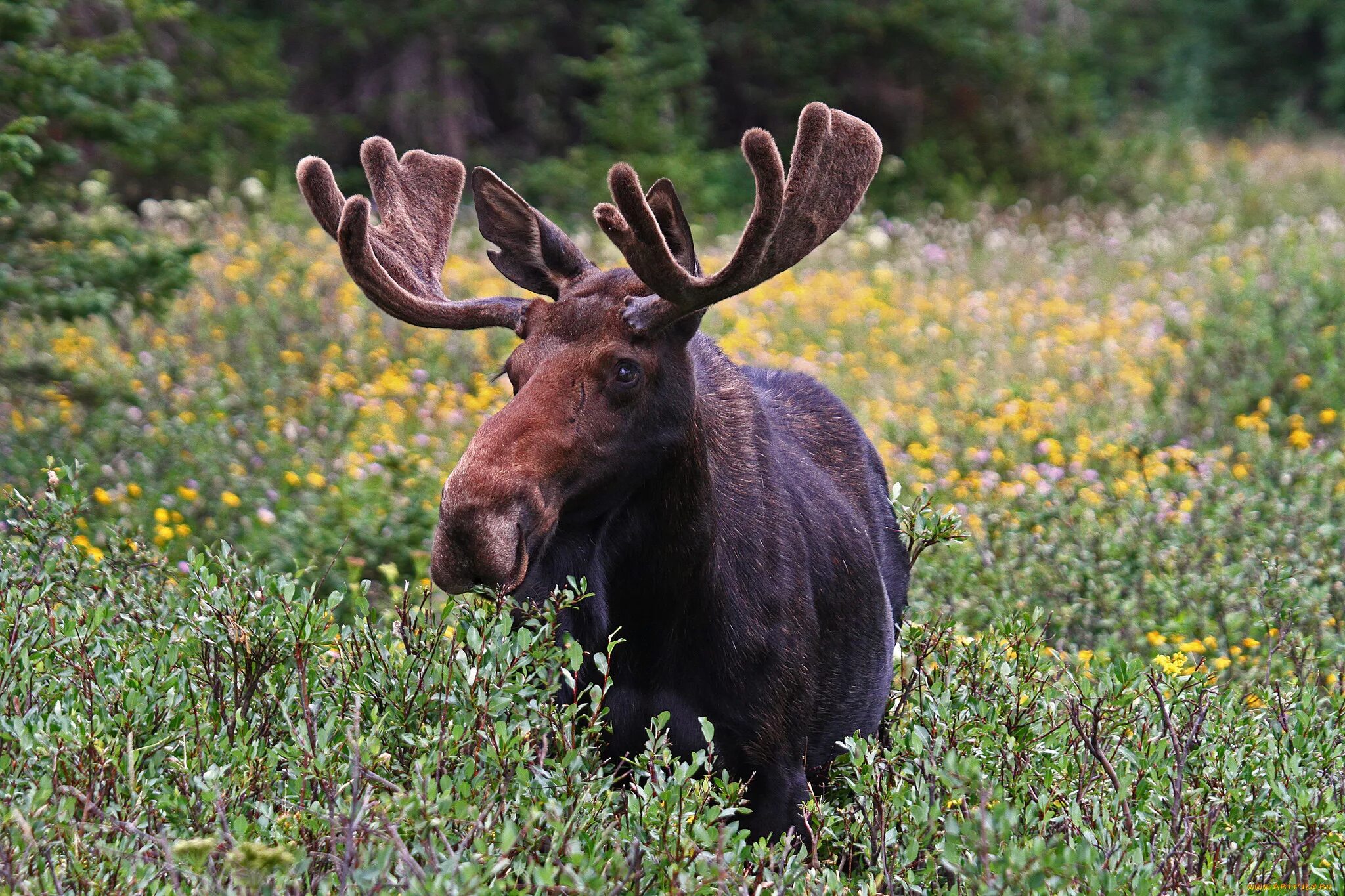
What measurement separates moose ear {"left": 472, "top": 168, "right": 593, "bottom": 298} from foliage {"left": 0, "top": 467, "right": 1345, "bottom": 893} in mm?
832

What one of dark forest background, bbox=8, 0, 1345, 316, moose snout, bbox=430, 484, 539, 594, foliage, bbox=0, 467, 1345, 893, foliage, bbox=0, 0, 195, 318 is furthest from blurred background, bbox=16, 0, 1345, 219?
moose snout, bbox=430, 484, 539, 594

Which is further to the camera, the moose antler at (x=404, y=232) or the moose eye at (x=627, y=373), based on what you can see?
the moose antler at (x=404, y=232)

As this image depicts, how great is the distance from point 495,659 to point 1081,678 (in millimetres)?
1766

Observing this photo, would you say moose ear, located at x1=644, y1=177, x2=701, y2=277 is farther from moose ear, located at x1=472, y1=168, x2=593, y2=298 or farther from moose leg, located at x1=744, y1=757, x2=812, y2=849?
moose leg, located at x1=744, y1=757, x2=812, y2=849

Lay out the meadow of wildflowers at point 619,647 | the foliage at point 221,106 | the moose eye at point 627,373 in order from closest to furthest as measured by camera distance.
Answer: the meadow of wildflowers at point 619,647
the moose eye at point 627,373
the foliage at point 221,106

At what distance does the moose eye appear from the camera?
317cm

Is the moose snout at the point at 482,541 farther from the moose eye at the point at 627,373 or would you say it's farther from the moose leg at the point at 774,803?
the moose leg at the point at 774,803

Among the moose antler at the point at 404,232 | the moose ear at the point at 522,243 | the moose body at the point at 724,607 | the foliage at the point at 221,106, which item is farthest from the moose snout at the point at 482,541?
the foliage at the point at 221,106

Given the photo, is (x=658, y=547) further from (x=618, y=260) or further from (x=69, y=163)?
(x=618, y=260)

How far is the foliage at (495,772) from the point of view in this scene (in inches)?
95.9

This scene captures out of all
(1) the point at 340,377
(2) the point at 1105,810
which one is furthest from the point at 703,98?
(2) the point at 1105,810

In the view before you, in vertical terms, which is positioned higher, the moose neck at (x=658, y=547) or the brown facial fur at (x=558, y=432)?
the brown facial fur at (x=558, y=432)

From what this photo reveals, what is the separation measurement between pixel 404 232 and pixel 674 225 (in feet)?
3.12

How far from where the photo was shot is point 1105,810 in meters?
2.82
